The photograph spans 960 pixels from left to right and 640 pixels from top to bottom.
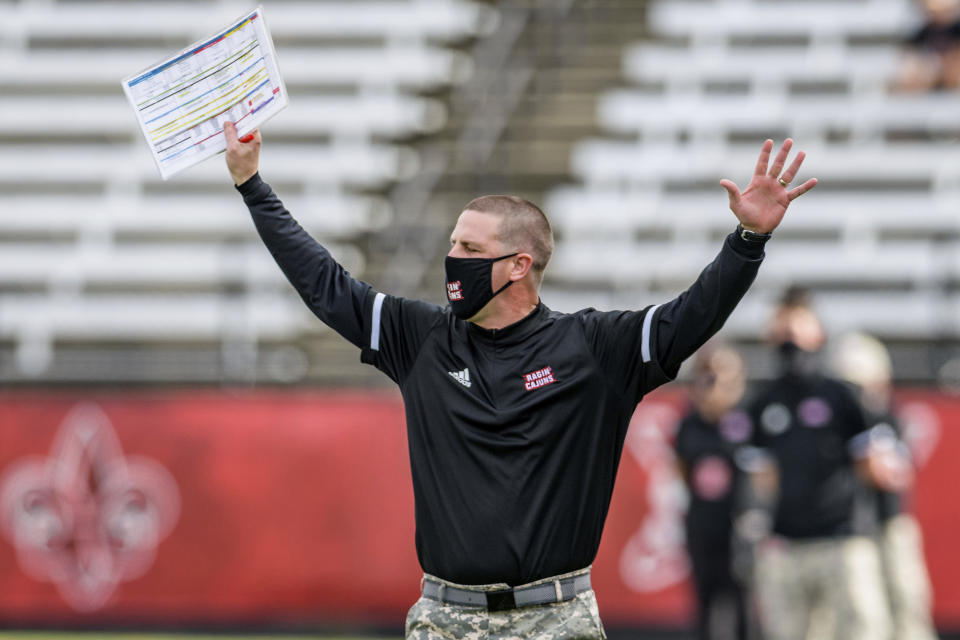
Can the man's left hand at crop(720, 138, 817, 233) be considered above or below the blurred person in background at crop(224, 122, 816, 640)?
above

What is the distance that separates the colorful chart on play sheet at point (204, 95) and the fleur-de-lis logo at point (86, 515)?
24.4 ft

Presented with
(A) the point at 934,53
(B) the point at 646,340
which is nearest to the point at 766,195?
(B) the point at 646,340

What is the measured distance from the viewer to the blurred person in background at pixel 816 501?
890 centimetres

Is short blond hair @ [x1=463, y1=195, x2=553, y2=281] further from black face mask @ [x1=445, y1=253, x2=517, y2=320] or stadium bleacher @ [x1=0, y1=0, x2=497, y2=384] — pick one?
stadium bleacher @ [x1=0, y1=0, x2=497, y2=384]

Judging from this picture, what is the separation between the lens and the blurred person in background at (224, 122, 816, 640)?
435 centimetres

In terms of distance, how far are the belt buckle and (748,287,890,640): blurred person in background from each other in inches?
196

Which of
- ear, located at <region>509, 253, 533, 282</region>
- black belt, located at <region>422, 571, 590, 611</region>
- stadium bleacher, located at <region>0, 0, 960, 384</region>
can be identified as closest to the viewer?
black belt, located at <region>422, 571, 590, 611</region>

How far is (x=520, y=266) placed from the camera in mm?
4699

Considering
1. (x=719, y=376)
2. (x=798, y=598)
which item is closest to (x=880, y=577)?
(x=798, y=598)

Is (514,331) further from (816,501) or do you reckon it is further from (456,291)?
(816,501)

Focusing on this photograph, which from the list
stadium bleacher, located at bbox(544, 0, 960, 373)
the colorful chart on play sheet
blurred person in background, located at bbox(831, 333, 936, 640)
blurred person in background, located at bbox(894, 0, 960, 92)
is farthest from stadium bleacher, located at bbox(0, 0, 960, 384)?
the colorful chart on play sheet

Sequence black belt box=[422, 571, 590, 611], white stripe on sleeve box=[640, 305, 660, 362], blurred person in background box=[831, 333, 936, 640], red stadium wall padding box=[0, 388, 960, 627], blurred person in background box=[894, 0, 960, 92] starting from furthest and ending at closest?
blurred person in background box=[894, 0, 960, 92] → red stadium wall padding box=[0, 388, 960, 627] → blurred person in background box=[831, 333, 936, 640] → white stripe on sleeve box=[640, 305, 660, 362] → black belt box=[422, 571, 590, 611]

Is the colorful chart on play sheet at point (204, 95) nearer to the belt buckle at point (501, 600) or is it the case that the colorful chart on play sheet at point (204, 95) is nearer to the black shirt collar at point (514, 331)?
the black shirt collar at point (514, 331)

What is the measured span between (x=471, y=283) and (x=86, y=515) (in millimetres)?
7900
